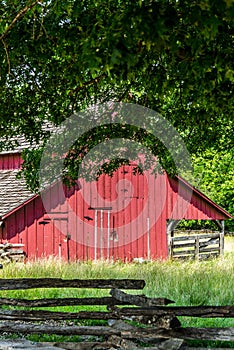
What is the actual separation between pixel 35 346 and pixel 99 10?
13.2 feet

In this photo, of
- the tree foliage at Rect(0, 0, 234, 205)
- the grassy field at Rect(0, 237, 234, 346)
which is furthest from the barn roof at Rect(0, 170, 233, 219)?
the tree foliage at Rect(0, 0, 234, 205)

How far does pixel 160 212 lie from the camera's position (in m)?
23.8

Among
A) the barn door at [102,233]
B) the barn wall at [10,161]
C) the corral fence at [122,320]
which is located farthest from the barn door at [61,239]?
the corral fence at [122,320]

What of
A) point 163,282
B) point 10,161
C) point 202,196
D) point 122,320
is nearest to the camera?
point 122,320

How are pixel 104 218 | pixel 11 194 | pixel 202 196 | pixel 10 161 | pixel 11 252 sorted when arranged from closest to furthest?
1. pixel 11 252
2. pixel 11 194
3. pixel 104 218
4. pixel 10 161
5. pixel 202 196

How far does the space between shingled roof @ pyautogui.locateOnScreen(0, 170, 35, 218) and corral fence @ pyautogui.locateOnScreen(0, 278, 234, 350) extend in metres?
11.5

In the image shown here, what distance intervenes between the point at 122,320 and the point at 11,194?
555 inches

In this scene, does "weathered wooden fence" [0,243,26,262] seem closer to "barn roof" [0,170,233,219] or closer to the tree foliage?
"barn roof" [0,170,233,219]

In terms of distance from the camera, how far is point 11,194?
2125cm

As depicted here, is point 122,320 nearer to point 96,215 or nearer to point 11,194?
point 11,194

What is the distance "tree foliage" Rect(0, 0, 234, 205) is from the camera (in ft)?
15.3

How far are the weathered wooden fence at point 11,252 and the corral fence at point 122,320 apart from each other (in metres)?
11.1

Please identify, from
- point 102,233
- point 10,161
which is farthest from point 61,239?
point 10,161

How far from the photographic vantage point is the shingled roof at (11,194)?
20.3m
